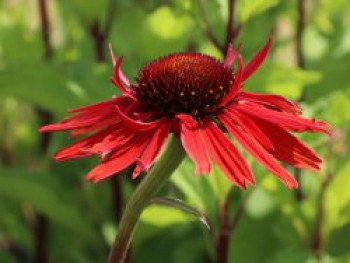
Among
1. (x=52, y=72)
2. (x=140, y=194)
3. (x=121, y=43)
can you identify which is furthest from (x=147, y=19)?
(x=140, y=194)

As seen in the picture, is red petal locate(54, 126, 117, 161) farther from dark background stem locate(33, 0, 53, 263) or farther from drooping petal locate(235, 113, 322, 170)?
dark background stem locate(33, 0, 53, 263)

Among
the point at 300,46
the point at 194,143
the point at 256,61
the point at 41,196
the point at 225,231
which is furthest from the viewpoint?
the point at 300,46

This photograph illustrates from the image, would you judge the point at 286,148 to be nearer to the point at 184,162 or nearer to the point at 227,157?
the point at 227,157

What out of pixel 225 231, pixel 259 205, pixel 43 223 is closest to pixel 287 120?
pixel 225 231

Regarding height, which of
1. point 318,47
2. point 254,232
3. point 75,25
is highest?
point 75,25

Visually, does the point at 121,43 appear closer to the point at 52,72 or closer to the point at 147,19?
the point at 147,19

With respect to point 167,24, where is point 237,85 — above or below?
below

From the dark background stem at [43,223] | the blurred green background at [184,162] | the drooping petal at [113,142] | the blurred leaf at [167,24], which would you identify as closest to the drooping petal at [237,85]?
the drooping petal at [113,142]
